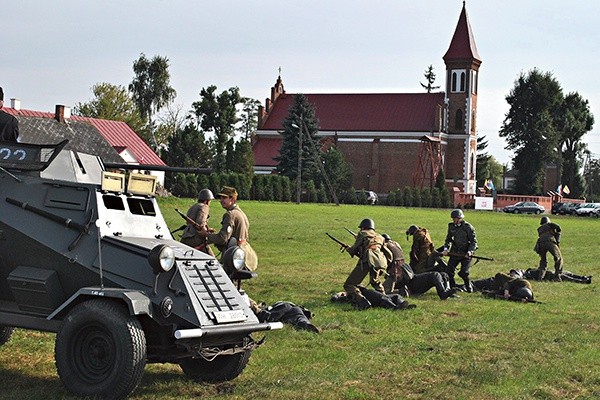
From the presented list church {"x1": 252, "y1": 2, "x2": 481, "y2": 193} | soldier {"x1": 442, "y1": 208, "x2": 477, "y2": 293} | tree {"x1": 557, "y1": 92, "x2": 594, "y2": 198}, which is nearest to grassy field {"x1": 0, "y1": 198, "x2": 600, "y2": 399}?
soldier {"x1": 442, "y1": 208, "x2": 477, "y2": 293}

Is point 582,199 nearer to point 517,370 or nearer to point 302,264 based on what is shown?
point 302,264

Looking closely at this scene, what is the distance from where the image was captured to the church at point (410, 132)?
350ft

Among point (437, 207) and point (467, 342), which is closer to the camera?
point (467, 342)

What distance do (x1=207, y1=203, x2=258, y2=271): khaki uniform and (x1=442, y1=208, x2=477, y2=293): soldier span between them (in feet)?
24.1

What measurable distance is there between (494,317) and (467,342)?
3.01m

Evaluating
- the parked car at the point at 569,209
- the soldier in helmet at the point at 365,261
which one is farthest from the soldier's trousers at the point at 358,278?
the parked car at the point at 569,209

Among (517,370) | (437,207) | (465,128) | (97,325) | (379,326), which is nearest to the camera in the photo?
(97,325)

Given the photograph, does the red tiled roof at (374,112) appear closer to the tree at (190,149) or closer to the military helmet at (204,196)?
the tree at (190,149)

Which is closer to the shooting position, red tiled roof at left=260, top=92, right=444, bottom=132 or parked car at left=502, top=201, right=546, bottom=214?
parked car at left=502, top=201, right=546, bottom=214

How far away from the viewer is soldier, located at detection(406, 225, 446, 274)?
21.7m

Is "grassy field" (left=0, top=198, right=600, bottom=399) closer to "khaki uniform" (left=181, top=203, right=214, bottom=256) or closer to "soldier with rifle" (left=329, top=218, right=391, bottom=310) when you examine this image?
"soldier with rifle" (left=329, top=218, right=391, bottom=310)

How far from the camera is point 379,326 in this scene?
1566cm

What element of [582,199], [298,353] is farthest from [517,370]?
[582,199]

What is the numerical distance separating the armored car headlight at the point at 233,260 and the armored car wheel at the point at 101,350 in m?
1.95
